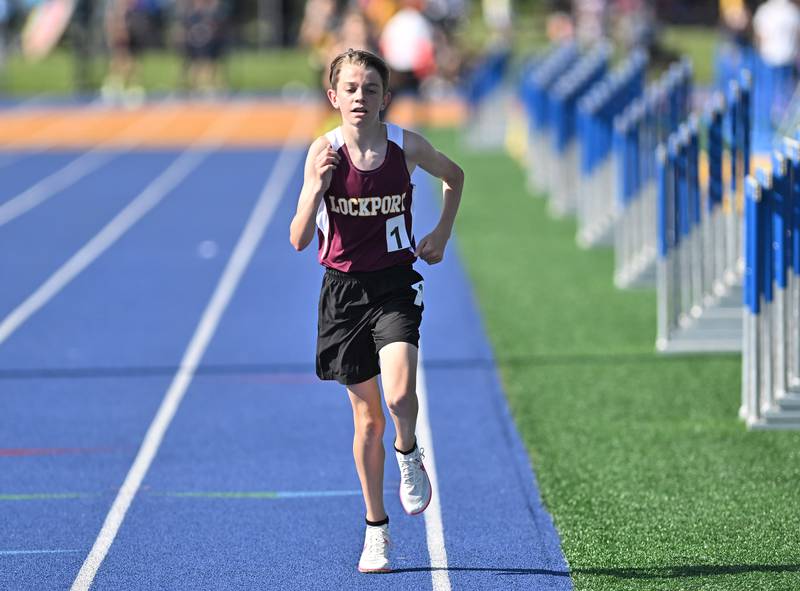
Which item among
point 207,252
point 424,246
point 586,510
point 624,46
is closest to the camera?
point 424,246

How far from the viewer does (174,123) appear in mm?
27859

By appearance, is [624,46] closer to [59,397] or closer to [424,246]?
[59,397]

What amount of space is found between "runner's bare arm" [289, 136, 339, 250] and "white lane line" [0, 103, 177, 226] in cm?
1172

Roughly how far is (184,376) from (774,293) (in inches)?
139

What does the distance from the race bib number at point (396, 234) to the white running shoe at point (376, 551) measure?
1.05 meters

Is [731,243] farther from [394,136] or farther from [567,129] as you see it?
[567,129]

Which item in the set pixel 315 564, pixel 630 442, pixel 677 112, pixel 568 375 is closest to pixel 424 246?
pixel 315 564

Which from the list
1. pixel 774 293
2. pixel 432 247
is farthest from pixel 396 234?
pixel 774 293

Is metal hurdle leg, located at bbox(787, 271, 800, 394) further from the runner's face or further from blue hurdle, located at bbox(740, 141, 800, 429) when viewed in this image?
the runner's face

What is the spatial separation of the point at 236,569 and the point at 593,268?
7721 millimetres

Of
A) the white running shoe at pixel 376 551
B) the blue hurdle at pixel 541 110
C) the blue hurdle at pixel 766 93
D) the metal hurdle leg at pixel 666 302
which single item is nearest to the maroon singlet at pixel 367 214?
the white running shoe at pixel 376 551

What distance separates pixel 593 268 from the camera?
1311cm

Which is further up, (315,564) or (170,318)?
(315,564)

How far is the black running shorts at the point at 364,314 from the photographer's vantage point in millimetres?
5602
